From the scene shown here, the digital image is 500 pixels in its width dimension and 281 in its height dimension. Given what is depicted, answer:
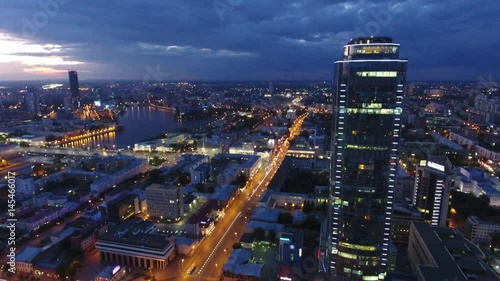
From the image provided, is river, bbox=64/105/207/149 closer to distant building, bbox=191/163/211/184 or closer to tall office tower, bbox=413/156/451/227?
distant building, bbox=191/163/211/184

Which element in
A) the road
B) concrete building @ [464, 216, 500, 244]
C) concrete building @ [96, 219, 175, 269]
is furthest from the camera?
concrete building @ [464, 216, 500, 244]

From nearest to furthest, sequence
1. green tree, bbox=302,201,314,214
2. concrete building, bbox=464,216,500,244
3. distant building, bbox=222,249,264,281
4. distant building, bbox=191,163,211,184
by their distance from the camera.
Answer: distant building, bbox=222,249,264,281
concrete building, bbox=464,216,500,244
green tree, bbox=302,201,314,214
distant building, bbox=191,163,211,184

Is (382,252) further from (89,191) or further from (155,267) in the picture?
(89,191)

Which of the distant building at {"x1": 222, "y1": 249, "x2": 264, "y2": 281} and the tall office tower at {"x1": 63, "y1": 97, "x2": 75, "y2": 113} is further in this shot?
the tall office tower at {"x1": 63, "y1": 97, "x2": 75, "y2": 113}

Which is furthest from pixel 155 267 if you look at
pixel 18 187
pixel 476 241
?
pixel 476 241

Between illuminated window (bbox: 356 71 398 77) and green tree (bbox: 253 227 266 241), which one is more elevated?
illuminated window (bbox: 356 71 398 77)

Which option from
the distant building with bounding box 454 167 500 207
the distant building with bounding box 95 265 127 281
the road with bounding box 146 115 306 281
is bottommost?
the road with bounding box 146 115 306 281

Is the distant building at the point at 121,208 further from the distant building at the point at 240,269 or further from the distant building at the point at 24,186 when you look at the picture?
the distant building at the point at 240,269

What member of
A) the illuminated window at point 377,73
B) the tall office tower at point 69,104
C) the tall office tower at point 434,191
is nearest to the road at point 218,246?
the tall office tower at point 434,191

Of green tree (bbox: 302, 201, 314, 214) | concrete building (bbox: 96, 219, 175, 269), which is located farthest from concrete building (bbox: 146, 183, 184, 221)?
green tree (bbox: 302, 201, 314, 214)
